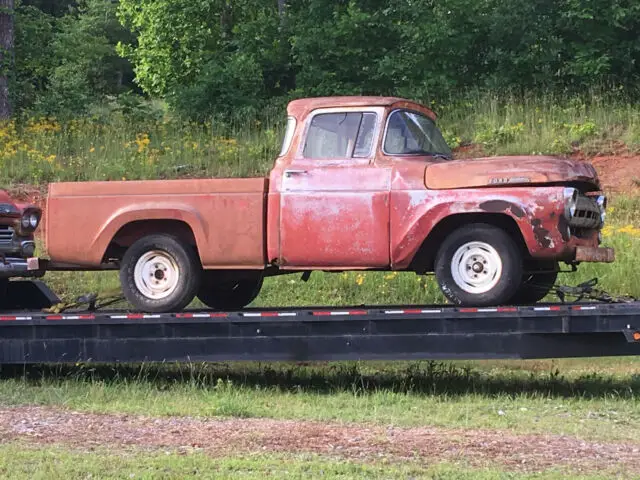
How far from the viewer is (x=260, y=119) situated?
20328mm

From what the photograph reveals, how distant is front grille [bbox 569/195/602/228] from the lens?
25.9 ft

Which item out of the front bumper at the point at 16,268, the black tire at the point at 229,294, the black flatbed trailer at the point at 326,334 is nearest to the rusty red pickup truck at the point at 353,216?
the black flatbed trailer at the point at 326,334

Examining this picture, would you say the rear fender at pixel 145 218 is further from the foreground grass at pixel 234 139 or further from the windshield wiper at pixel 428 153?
the foreground grass at pixel 234 139

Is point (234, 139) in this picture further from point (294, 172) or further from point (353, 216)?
point (353, 216)

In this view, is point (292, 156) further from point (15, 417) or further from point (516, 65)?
point (516, 65)

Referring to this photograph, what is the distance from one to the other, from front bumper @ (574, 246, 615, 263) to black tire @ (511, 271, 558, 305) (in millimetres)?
980

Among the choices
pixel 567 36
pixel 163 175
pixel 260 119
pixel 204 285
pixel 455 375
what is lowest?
pixel 455 375

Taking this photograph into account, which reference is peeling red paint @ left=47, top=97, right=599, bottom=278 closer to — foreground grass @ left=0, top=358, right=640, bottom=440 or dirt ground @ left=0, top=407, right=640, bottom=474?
foreground grass @ left=0, top=358, right=640, bottom=440

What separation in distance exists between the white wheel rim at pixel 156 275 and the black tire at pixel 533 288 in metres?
3.25

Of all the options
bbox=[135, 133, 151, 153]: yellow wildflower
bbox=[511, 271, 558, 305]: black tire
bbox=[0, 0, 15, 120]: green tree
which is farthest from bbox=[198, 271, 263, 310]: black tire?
bbox=[0, 0, 15, 120]: green tree

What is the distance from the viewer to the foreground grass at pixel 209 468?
5434 millimetres

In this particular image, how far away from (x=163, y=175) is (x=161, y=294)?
881 cm

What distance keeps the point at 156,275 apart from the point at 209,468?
11.8ft

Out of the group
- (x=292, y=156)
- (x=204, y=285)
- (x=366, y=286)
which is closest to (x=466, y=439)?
(x=292, y=156)
